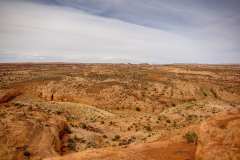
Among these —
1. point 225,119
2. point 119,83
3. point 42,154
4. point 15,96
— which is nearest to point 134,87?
point 119,83

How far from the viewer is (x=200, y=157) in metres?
9.77

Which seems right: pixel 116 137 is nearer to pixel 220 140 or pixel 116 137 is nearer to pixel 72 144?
pixel 72 144

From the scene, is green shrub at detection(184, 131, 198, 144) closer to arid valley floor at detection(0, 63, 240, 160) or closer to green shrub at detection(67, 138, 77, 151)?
arid valley floor at detection(0, 63, 240, 160)

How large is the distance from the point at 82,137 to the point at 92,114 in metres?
10.4

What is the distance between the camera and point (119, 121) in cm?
3088

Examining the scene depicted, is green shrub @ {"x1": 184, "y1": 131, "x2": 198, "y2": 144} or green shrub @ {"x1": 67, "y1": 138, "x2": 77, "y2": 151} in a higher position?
green shrub @ {"x1": 184, "y1": 131, "x2": 198, "y2": 144}

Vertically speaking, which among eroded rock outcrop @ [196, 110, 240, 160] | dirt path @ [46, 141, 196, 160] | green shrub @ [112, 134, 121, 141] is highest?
eroded rock outcrop @ [196, 110, 240, 160]

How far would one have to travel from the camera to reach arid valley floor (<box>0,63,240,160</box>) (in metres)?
10.8

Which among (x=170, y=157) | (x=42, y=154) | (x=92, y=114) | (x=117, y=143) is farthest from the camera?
(x=92, y=114)

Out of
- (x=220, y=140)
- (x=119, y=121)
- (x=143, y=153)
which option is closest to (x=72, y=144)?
(x=143, y=153)

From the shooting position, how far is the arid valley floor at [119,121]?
10.8m

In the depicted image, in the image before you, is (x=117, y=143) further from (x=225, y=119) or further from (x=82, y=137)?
(x=225, y=119)

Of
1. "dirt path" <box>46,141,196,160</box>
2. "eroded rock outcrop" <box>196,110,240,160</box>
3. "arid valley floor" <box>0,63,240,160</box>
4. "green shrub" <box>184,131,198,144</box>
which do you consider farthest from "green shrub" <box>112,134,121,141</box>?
"eroded rock outcrop" <box>196,110,240,160</box>

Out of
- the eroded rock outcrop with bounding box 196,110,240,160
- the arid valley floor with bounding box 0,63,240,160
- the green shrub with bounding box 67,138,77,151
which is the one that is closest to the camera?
the eroded rock outcrop with bounding box 196,110,240,160
